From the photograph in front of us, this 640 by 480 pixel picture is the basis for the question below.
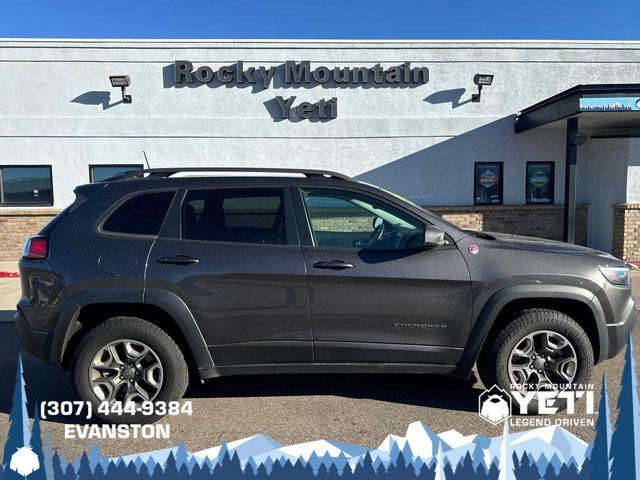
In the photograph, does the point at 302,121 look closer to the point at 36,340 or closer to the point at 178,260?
the point at 178,260

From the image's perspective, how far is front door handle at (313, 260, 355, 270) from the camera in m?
3.21

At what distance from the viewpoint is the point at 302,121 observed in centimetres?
1142

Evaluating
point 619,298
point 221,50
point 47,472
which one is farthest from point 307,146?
point 47,472

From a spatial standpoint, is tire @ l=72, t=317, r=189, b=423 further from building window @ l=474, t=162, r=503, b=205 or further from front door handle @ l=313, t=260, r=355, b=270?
building window @ l=474, t=162, r=503, b=205

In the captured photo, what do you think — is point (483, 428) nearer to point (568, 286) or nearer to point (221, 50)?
point (568, 286)

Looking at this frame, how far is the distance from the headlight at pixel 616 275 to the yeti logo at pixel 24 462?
13.3 feet

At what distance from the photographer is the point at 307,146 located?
1148 centimetres

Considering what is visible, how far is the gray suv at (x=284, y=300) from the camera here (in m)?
3.20

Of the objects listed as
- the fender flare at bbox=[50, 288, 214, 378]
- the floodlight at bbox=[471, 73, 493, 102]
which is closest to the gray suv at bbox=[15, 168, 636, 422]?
the fender flare at bbox=[50, 288, 214, 378]

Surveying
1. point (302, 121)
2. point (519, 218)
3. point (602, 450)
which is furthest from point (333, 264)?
point (519, 218)

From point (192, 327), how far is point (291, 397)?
1099 mm

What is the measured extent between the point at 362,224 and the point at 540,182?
32.4ft

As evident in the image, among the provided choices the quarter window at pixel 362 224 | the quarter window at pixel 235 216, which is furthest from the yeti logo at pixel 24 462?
the quarter window at pixel 362 224

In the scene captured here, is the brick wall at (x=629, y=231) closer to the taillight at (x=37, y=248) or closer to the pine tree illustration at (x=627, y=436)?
the pine tree illustration at (x=627, y=436)
